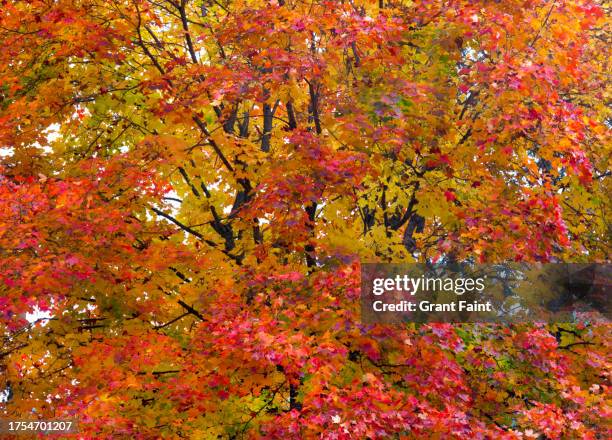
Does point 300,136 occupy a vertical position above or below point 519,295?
above

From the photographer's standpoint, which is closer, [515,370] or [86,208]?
[86,208]

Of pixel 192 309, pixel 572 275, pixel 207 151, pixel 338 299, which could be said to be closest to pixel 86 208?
pixel 192 309

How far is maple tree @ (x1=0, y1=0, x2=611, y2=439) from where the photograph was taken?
820 cm

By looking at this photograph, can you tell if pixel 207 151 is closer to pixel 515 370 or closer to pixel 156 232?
pixel 156 232

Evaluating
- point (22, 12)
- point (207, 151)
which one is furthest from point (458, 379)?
point (22, 12)

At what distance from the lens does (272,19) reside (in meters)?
9.50

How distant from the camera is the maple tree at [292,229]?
820 cm

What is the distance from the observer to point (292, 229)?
9188 mm

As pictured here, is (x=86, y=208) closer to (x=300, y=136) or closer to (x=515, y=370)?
(x=300, y=136)

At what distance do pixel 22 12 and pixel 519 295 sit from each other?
330 inches

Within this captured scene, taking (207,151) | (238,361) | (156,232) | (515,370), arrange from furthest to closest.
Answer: (207,151), (156,232), (515,370), (238,361)

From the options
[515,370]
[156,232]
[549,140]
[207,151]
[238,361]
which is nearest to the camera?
[238,361]

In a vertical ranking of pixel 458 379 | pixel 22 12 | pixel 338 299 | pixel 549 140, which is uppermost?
pixel 22 12

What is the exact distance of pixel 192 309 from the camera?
10664mm
